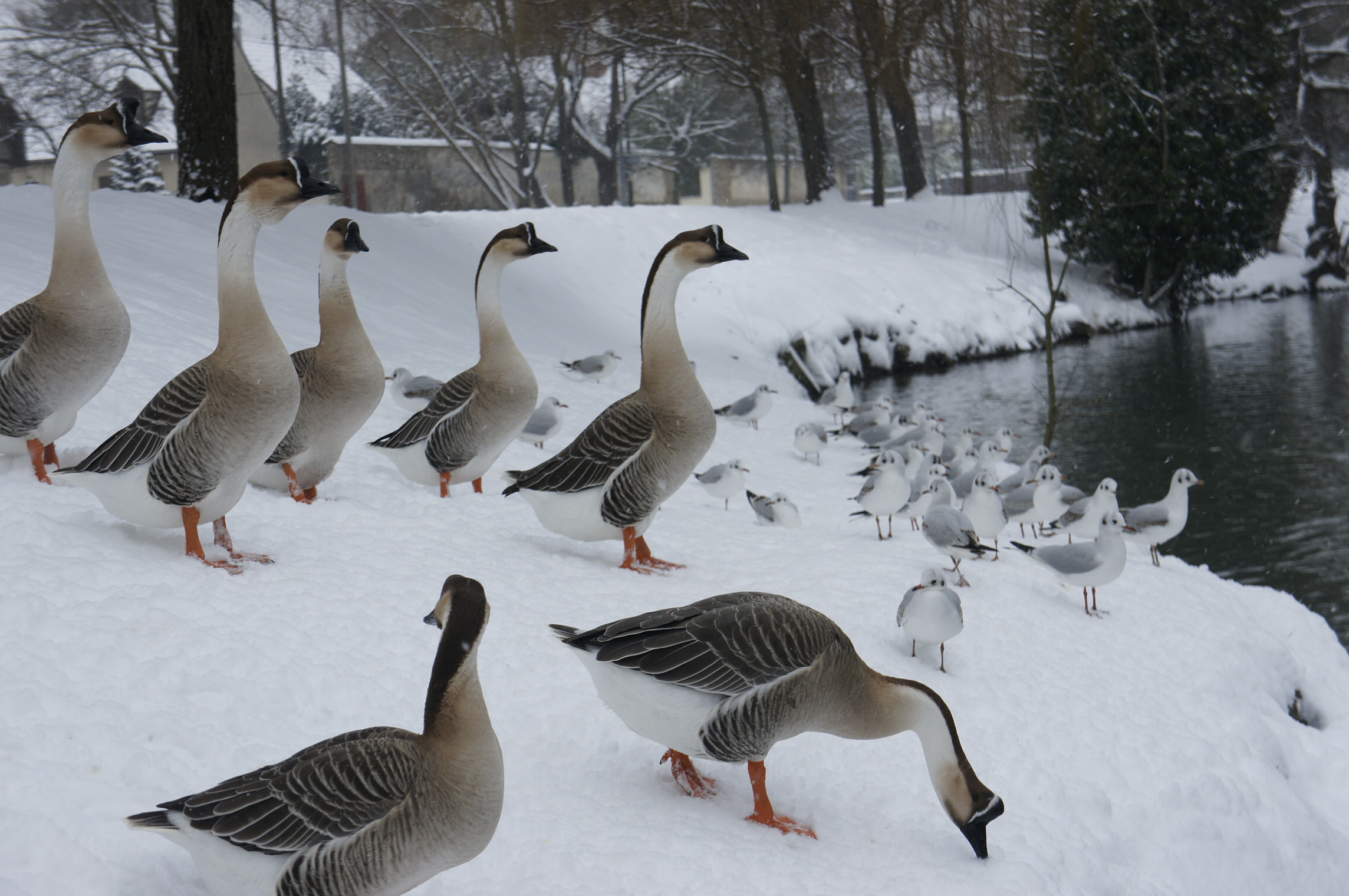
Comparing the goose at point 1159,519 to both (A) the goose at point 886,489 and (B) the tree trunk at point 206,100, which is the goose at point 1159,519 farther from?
(B) the tree trunk at point 206,100

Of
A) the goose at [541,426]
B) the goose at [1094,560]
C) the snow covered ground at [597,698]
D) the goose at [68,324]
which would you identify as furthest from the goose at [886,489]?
the goose at [68,324]

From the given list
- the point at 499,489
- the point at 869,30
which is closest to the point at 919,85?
the point at 869,30

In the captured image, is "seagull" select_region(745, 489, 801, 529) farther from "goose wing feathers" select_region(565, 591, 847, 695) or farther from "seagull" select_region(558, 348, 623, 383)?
"seagull" select_region(558, 348, 623, 383)

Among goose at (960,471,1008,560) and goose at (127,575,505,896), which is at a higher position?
goose at (127,575,505,896)

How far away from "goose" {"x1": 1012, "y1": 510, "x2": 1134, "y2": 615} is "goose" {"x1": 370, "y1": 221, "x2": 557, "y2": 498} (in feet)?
13.2

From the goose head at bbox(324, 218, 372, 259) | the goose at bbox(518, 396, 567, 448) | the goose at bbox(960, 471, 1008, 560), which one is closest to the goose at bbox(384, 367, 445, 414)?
the goose at bbox(518, 396, 567, 448)

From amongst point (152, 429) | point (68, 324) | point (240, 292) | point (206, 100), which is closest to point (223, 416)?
point (152, 429)

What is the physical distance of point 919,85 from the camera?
28859 mm

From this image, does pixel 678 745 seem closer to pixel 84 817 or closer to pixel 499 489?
pixel 84 817

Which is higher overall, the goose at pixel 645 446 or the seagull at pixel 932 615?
the goose at pixel 645 446

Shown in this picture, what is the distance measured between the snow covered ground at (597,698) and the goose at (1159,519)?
36 centimetres

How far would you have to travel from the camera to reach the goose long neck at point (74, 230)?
5.05 metres

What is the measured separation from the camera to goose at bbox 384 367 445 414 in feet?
31.0

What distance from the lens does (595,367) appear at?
13.4 m
